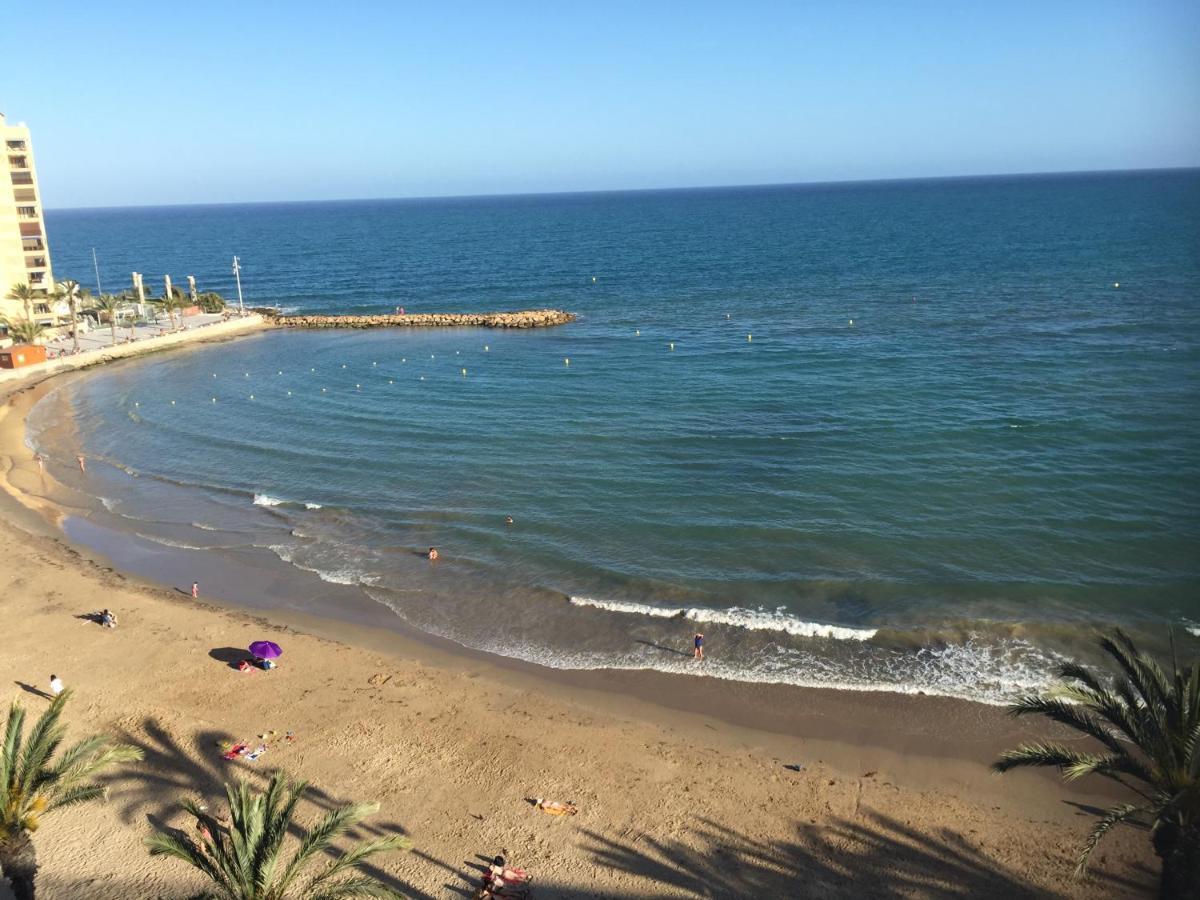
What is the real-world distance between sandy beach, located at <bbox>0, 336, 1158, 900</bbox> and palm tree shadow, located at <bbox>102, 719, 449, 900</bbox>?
7 cm

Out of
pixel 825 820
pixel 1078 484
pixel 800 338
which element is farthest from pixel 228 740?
pixel 800 338

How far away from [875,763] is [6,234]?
89194mm

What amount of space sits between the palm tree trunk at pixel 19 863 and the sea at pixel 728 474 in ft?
49.0

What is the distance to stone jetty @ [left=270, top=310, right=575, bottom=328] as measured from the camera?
87.9 meters

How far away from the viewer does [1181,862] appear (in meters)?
15.5

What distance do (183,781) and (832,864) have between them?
1573 cm

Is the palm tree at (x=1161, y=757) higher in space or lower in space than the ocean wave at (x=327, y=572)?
higher

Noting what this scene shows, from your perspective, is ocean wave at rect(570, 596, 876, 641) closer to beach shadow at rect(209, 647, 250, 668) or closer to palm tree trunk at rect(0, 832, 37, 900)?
beach shadow at rect(209, 647, 250, 668)

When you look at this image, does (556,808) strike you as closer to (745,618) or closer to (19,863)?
(19,863)

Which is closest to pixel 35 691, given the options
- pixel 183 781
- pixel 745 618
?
pixel 183 781

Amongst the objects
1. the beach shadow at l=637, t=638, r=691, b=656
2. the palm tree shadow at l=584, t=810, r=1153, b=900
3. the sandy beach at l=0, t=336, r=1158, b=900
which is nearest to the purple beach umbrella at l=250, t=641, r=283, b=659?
the sandy beach at l=0, t=336, r=1158, b=900

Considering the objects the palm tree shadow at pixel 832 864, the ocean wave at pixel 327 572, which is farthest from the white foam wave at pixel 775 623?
the ocean wave at pixel 327 572

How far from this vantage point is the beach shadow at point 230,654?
28.2 m

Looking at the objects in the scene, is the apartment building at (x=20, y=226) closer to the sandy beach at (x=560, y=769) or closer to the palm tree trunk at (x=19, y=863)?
the sandy beach at (x=560, y=769)
